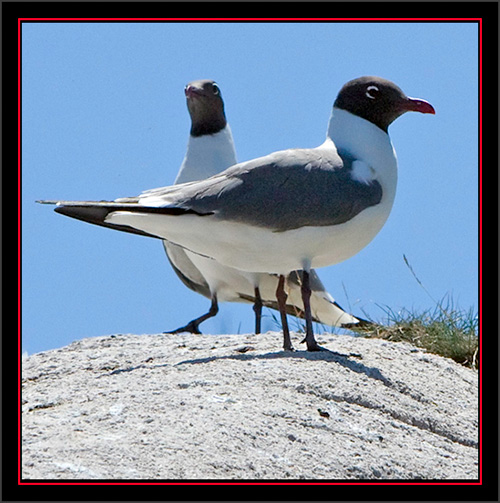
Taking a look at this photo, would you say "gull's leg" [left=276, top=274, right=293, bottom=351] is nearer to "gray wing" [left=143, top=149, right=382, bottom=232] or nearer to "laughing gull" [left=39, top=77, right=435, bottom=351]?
"laughing gull" [left=39, top=77, right=435, bottom=351]

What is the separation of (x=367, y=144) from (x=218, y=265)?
253 centimetres

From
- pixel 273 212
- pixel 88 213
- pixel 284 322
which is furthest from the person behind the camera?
pixel 284 322

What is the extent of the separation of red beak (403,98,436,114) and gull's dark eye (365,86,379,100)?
21 centimetres

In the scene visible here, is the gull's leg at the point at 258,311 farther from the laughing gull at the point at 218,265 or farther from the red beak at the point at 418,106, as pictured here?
the red beak at the point at 418,106

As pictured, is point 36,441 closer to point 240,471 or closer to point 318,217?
point 240,471

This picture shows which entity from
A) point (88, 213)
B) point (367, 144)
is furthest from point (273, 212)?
point (88, 213)

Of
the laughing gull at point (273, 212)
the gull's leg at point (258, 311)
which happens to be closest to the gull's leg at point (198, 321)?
the gull's leg at point (258, 311)

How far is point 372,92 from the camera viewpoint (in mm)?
7199

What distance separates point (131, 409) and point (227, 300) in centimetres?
476

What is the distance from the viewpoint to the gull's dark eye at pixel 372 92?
23.6 ft

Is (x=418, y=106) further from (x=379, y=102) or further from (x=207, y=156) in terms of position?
(x=207, y=156)

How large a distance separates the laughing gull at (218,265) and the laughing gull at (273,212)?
234 centimetres
